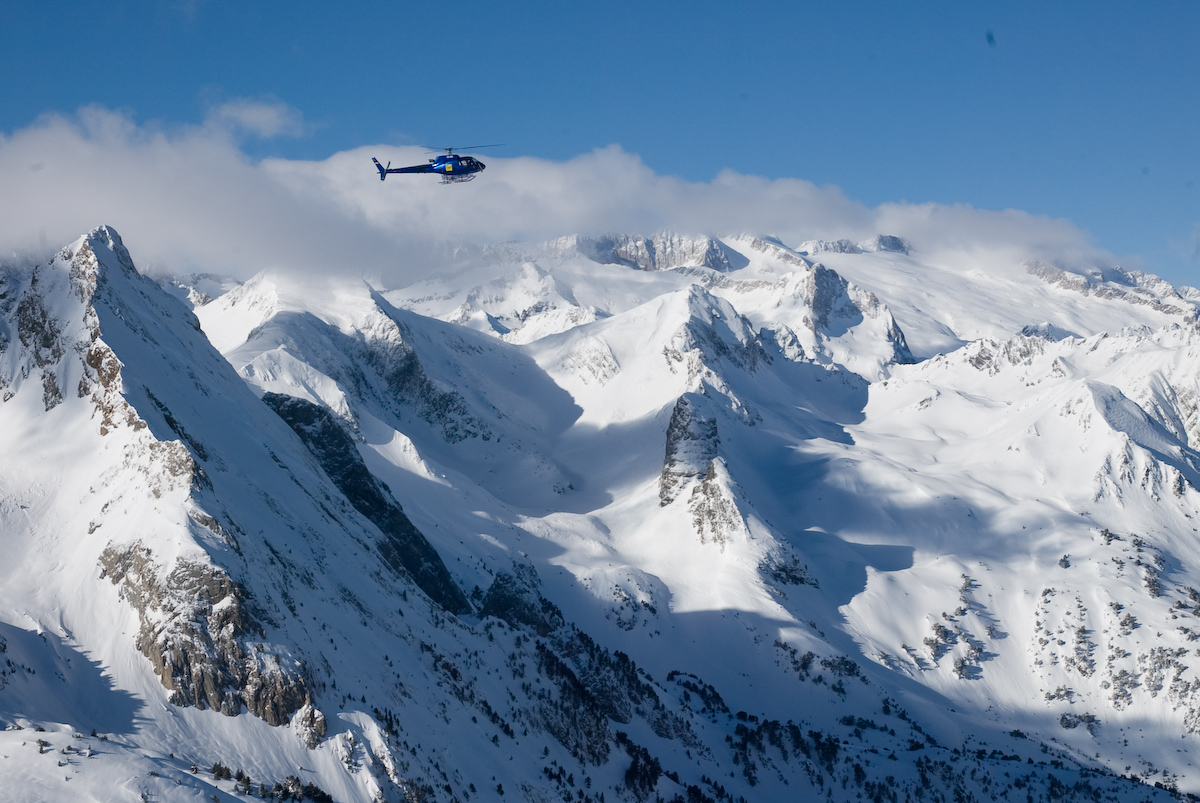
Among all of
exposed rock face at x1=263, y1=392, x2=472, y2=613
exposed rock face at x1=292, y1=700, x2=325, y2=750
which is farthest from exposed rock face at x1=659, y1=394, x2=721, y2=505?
exposed rock face at x1=292, y1=700, x2=325, y2=750

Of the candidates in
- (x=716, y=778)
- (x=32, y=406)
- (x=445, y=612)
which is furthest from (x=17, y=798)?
(x=716, y=778)

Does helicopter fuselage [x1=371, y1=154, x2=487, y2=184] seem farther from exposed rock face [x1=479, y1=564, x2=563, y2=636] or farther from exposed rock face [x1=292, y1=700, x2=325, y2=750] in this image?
exposed rock face [x1=292, y1=700, x2=325, y2=750]

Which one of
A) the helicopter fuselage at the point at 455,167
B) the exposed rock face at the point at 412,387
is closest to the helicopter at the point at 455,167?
the helicopter fuselage at the point at 455,167

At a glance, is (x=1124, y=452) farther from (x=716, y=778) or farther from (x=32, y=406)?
(x=32, y=406)

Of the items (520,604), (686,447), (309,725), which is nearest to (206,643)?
(309,725)

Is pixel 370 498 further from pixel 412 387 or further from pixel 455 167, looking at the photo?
pixel 412 387

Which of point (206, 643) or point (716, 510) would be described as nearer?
point (206, 643)

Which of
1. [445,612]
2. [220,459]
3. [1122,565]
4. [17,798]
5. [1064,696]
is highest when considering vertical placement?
[1122,565]
